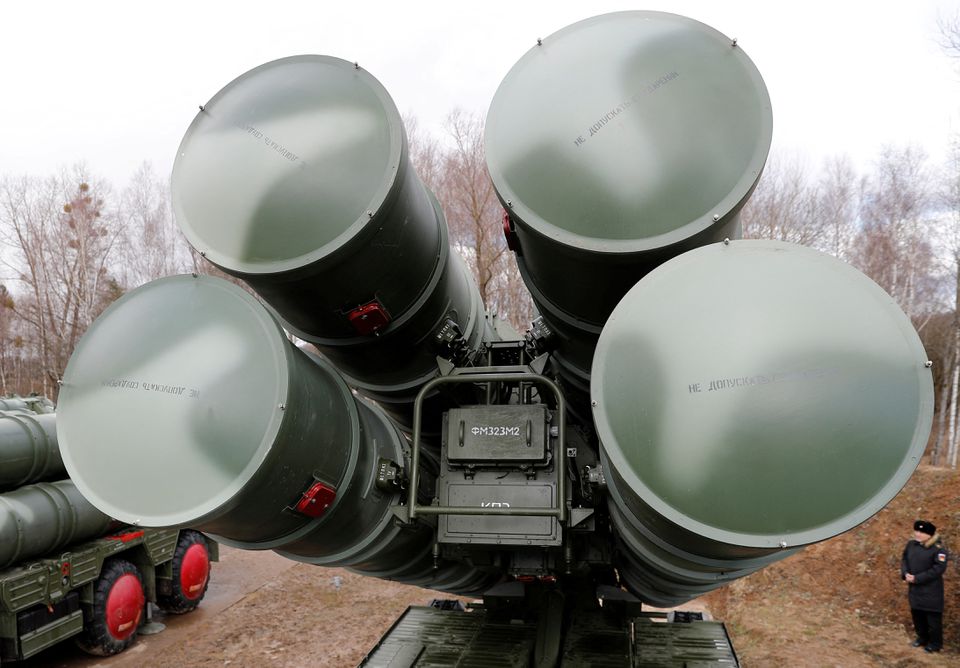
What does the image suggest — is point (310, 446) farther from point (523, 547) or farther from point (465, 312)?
point (465, 312)

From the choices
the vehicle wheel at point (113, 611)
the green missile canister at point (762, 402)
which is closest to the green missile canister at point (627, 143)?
the green missile canister at point (762, 402)

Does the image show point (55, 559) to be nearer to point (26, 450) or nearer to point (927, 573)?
point (26, 450)

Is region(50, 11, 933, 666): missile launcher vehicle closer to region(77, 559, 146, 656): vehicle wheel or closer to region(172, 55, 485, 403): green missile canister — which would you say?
region(172, 55, 485, 403): green missile canister

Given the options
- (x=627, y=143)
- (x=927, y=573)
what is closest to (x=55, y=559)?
(x=627, y=143)

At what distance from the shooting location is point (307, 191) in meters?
2.37

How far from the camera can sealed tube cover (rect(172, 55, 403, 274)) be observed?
7.76 feet

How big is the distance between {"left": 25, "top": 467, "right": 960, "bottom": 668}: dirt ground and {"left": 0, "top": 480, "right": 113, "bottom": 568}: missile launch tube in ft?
4.05

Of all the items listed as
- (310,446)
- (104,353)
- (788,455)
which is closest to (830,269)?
(788,455)

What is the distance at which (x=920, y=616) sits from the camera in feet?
20.3

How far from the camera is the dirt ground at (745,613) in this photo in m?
6.11

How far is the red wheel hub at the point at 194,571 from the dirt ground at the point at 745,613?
0.29m

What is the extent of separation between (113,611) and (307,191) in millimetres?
5495

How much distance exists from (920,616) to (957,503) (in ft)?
7.96

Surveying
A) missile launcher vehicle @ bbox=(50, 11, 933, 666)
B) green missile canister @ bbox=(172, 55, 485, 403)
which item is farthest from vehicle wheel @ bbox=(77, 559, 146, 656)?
green missile canister @ bbox=(172, 55, 485, 403)
